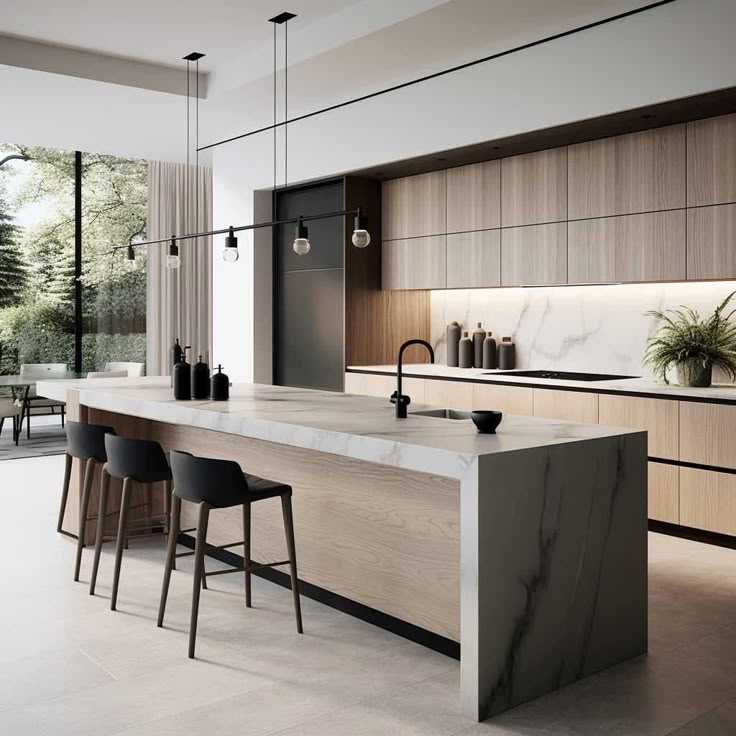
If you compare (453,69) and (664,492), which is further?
(453,69)

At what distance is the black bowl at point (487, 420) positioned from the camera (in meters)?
3.00

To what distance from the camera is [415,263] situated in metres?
6.69

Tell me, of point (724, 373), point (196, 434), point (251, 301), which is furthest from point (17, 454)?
point (724, 373)

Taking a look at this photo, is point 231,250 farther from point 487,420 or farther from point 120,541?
point 487,420

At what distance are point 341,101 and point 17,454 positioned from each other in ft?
13.9

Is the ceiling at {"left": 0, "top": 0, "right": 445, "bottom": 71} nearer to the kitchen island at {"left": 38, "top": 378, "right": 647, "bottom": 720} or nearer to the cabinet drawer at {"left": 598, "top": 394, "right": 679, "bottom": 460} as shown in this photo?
the cabinet drawer at {"left": 598, "top": 394, "right": 679, "bottom": 460}

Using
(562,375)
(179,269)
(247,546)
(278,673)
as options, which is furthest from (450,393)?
(179,269)

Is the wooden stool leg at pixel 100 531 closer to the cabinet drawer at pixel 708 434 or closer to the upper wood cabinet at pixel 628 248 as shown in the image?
the cabinet drawer at pixel 708 434

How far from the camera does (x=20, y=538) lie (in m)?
4.90

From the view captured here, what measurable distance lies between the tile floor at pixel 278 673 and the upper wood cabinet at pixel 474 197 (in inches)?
115

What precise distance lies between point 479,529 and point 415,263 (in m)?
4.28

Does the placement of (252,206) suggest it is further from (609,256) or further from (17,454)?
(609,256)

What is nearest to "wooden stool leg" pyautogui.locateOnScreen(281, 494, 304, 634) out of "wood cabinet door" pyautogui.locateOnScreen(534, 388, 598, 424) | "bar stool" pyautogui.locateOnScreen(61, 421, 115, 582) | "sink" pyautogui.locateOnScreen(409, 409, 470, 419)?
"sink" pyautogui.locateOnScreen(409, 409, 470, 419)

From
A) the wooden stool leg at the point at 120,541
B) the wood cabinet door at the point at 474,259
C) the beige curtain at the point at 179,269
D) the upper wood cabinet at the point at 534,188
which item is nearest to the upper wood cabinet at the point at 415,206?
the wood cabinet door at the point at 474,259
